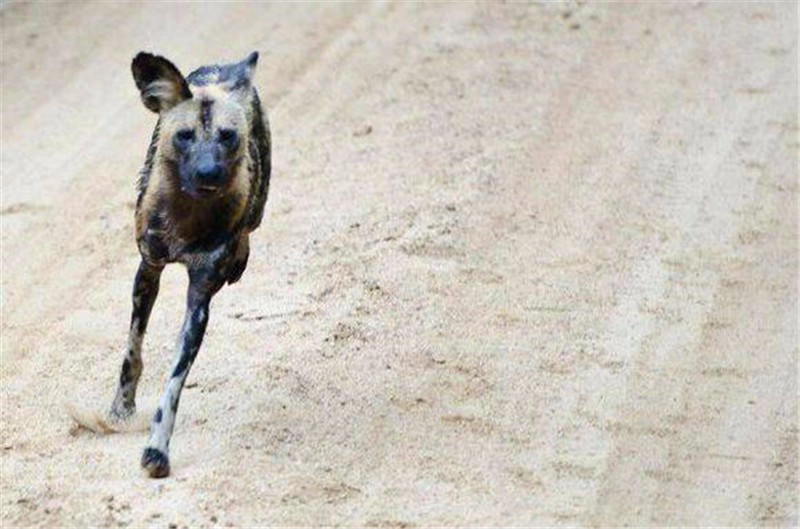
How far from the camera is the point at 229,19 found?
45.1 feet

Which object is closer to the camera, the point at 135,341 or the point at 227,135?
the point at 227,135

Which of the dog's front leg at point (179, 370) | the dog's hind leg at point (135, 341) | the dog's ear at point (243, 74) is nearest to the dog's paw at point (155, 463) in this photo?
the dog's front leg at point (179, 370)

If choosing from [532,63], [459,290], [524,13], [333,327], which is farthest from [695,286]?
[524,13]

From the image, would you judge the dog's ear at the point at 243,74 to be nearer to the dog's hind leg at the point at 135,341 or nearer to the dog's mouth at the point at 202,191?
the dog's mouth at the point at 202,191

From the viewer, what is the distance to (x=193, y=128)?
7.50m

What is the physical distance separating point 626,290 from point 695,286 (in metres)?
0.37

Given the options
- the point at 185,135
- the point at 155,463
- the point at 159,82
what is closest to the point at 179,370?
the point at 155,463

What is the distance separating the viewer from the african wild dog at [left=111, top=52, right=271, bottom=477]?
7.50 meters

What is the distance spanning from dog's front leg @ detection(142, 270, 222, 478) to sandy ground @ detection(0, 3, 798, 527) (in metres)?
0.11

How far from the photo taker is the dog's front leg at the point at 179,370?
7492mm

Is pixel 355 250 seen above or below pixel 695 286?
above

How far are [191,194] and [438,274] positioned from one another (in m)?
2.73

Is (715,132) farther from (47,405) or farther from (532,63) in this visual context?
(47,405)

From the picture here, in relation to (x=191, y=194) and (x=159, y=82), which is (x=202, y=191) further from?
(x=159, y=82)
